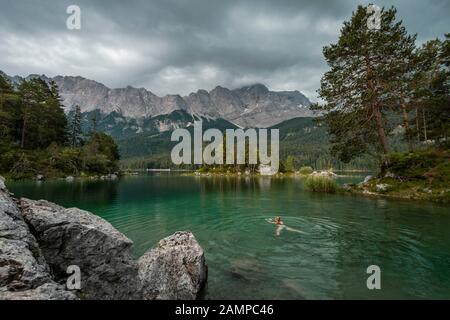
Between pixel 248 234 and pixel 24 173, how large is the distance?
7795 cm

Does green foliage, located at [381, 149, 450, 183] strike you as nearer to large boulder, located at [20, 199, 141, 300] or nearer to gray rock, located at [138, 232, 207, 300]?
gray rock, located at [138, 232, 207, 300]

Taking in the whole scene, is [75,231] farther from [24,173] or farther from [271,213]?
[24,173]

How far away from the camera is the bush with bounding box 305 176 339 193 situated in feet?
134

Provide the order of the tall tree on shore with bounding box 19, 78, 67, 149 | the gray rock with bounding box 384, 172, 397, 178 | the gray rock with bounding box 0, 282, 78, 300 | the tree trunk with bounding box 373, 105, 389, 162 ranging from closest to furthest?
the gray rock with bounding box 0, 282, 78, 300, the gray rock with bounding box 384, 172, 397, 178, the tree trunk with bounding box 373, 105, 389, 162, the tall tree on shore with bounding box 19, 78, 67, 149

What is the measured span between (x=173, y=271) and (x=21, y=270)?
16.8ft

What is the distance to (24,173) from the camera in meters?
69.3

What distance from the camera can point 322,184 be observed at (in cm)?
4225

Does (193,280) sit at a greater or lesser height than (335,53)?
lesser

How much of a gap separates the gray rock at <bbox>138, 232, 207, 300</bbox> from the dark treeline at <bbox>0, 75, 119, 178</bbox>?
78.9 meters

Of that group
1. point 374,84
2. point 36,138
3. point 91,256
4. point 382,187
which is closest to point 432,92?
point 374,84

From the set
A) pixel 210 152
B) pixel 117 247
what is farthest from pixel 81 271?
pixel 210 152

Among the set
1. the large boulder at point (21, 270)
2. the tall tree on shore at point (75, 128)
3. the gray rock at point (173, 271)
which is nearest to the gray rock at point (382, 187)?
the gray rock at point (173, 271)

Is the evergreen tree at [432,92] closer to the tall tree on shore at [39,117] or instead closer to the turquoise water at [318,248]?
the turquoise water at [318,248]

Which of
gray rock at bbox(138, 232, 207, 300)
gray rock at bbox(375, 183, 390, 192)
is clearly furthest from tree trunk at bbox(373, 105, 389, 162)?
gray rock at bbox(138, 232, 207, 300)
